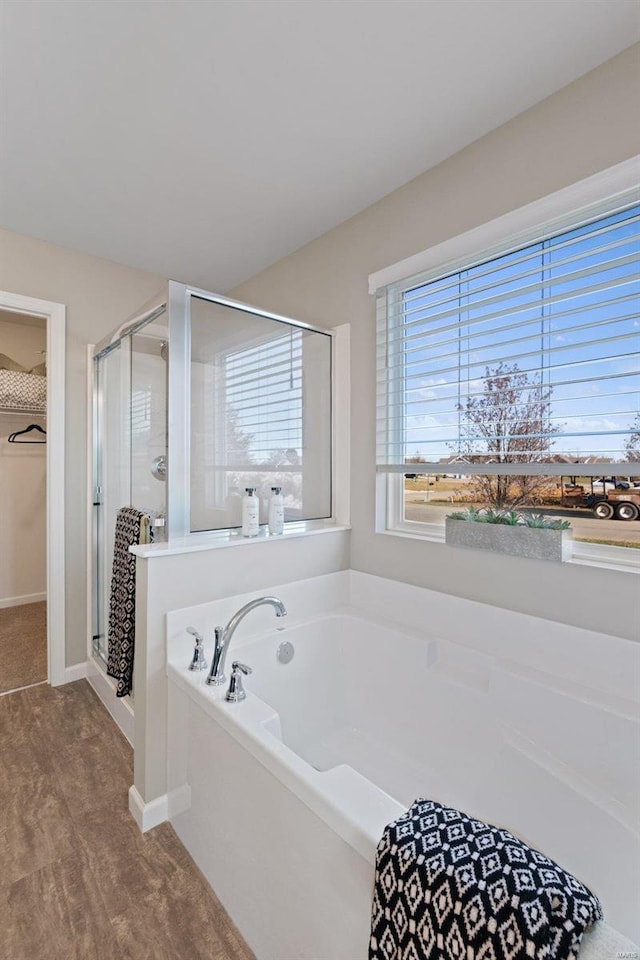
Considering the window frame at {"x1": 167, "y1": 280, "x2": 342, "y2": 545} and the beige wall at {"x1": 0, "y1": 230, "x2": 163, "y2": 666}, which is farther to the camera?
the beige wall at {"x1": 0, "y1": 230, "x2": 163, "y2": 666}

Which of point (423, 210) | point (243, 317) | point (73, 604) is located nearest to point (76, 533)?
point (73, 604)

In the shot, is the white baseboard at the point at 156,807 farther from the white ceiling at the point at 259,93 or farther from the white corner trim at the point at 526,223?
the white ceiling at the point at 259,93

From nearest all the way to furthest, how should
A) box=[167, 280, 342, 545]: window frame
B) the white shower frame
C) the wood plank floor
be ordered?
the wood plank floor → box=[167, 280, 342, 545]: window frame → the white shower frame

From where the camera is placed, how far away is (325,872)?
96 cm

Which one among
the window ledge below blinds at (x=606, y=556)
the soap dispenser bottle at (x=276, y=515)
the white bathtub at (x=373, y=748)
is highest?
the soap dispenser bottle at (x=276, y=515)

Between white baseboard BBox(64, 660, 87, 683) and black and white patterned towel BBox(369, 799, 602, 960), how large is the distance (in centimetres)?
242

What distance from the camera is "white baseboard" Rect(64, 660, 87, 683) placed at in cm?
261

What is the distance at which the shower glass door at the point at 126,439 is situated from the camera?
1.92m

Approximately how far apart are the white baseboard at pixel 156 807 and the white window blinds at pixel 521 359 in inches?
59.9

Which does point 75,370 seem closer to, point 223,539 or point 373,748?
point 223,539

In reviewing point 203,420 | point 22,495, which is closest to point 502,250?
point 203,420

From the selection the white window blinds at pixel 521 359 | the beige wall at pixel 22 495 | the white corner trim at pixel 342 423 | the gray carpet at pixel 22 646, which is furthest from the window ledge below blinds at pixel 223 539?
the beige wall at pixel 22 495

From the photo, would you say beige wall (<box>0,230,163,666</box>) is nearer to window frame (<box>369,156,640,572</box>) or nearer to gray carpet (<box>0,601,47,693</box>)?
gray carpet (<box>0,601,47,693</box>)

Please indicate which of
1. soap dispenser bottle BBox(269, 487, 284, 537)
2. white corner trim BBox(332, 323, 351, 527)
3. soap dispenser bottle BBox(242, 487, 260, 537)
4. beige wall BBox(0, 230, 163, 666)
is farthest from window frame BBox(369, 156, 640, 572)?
beige wall BBox(0, 230, 163, 666)
